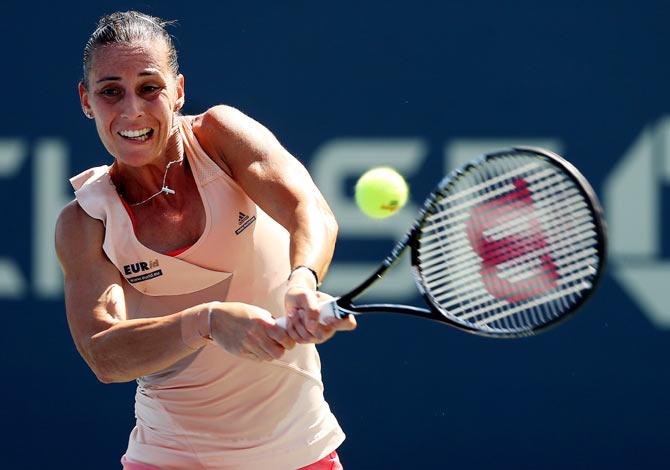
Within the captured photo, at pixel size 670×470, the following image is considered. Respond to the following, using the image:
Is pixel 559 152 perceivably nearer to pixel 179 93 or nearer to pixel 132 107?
pixel 179 93

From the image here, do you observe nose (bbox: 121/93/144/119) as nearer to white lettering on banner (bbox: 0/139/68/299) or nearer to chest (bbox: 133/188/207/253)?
chest (bbox: 133/188/207/253)

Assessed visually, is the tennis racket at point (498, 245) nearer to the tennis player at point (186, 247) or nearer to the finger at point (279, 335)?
the finger at point (279, 335)

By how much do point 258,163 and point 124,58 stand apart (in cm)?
38

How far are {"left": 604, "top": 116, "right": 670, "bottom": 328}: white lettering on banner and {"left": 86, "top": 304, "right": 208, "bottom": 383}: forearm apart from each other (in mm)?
2396

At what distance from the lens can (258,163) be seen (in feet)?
9.20

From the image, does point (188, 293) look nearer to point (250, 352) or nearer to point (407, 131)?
point (250, 352)

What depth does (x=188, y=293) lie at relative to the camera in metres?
2.85

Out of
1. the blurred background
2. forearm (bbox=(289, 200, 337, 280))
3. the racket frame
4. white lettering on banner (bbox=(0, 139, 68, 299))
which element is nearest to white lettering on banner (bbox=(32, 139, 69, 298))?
white lettering on banner (bbox=(0, 139, 68, 299))

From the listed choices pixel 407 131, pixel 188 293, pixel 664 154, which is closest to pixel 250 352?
pixel 188 293

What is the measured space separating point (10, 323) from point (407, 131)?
5.44 feet

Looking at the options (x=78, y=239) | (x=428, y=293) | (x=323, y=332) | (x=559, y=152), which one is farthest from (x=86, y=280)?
(x=559, y=152)

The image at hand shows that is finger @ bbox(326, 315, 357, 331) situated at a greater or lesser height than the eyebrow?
lesser

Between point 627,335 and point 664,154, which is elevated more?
point 664,154

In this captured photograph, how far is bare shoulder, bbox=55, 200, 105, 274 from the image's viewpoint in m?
2.78
